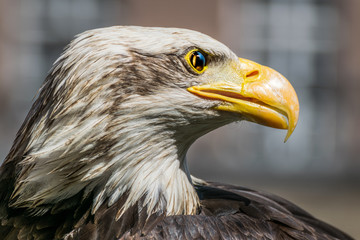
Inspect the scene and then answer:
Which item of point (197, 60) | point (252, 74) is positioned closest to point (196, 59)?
point (197, 60)

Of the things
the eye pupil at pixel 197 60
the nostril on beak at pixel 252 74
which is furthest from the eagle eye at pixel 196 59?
the nostril on beak at pixel 252 74

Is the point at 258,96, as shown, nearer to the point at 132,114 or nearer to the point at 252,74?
the point at 252,74

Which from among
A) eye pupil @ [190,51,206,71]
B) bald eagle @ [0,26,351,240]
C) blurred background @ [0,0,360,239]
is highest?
eye pupil @ [190,51,206,71]

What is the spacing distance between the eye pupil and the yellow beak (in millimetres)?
96

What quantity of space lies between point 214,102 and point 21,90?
38.4 feet

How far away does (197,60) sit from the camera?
3.61 m

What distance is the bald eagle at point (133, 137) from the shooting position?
339 cm

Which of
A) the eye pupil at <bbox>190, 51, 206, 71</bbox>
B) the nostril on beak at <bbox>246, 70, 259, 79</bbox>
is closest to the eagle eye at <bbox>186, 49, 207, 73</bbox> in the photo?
the eye pupil at <bbox>190, 51, 206, 71</bbox>

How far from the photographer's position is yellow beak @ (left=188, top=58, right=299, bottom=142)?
3545 millimetres

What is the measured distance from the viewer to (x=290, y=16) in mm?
15367

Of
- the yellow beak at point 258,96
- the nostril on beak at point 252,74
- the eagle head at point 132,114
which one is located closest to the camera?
the eagle head at point 132,114

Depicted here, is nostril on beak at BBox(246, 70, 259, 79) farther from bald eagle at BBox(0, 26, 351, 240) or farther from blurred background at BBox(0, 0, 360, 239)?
blurred background at BBox(0, 0, 360, 239)

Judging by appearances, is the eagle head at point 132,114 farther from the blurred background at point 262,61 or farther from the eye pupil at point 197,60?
the blurred background at point 262,61

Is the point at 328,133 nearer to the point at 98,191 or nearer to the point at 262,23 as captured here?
the point at 262,23
